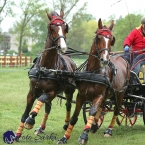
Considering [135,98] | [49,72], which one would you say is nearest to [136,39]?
[135,98]

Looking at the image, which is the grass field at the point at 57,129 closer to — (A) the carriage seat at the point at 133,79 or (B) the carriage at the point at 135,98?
(B) the carriage at the point at 135,98

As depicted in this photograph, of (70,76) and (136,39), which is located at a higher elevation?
(136,39)

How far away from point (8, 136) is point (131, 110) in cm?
338

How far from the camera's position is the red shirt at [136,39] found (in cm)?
996

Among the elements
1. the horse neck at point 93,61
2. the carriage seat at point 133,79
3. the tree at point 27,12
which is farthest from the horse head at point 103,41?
the tree at point 27,12

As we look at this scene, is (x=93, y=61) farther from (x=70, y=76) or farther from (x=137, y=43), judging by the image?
(x=137, y=43)

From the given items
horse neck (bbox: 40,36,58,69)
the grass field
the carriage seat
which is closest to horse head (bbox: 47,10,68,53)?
horse neck (bbox: 40,36,58,69)

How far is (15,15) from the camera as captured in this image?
55500 mm

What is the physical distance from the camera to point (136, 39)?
1008 cm

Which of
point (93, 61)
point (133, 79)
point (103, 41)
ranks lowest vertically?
point (133, 79)

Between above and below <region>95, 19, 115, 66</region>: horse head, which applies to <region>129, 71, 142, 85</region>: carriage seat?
below

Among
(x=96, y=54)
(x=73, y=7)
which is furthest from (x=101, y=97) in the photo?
(x=73, y=7)

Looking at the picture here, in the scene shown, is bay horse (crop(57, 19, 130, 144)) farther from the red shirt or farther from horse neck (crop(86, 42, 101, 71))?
the red shirt

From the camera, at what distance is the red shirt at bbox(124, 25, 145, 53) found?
9.96 m
